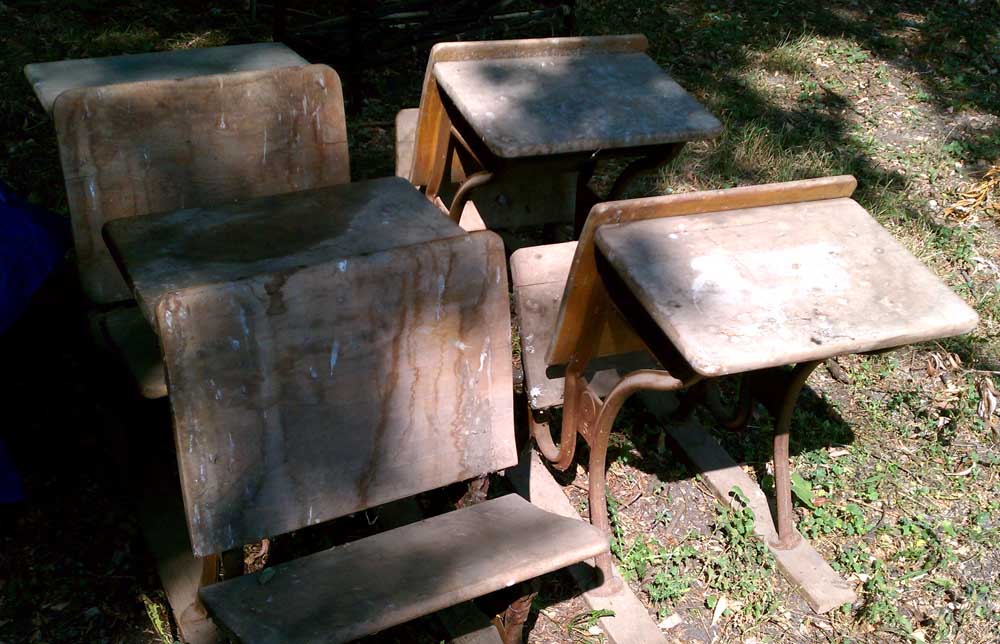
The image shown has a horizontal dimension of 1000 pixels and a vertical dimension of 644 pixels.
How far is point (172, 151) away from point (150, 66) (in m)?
0.77

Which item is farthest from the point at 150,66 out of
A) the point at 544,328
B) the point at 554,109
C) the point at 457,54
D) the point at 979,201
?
the point at 979,201

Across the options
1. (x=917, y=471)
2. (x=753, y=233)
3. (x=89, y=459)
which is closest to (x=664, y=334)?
(x=753, y=233)

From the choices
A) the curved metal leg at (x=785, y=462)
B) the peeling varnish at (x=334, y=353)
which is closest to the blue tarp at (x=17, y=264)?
the peeling varnish at (x=334, y=353)

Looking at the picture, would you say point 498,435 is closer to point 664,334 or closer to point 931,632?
point 664,334

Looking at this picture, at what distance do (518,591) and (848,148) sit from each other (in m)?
3.66

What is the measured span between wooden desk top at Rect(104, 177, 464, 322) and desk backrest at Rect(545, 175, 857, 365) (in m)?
0.33

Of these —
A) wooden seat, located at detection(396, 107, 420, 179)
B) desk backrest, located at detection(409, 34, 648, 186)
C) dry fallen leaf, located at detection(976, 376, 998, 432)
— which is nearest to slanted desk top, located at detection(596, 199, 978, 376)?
desk backrest, located at detection(409, 34, 648, 186)

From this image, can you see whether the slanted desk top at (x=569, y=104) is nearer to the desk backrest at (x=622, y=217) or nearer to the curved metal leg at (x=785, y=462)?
the desk backrest at (x=622, y=217)

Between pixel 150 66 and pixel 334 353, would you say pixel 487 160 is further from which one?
pixel 334 353

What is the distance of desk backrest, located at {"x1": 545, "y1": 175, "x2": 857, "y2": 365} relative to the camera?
2.47 metres

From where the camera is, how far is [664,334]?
229 cm

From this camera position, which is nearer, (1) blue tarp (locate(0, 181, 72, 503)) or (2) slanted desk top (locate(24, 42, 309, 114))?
(1) blue tarp (locate(0, 181, 72, 503))

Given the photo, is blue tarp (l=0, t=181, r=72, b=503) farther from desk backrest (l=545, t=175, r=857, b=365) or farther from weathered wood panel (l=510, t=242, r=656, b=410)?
desk backrest (l=545, t=175, r=857, b=365)

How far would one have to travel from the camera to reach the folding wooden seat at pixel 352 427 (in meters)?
1.94
